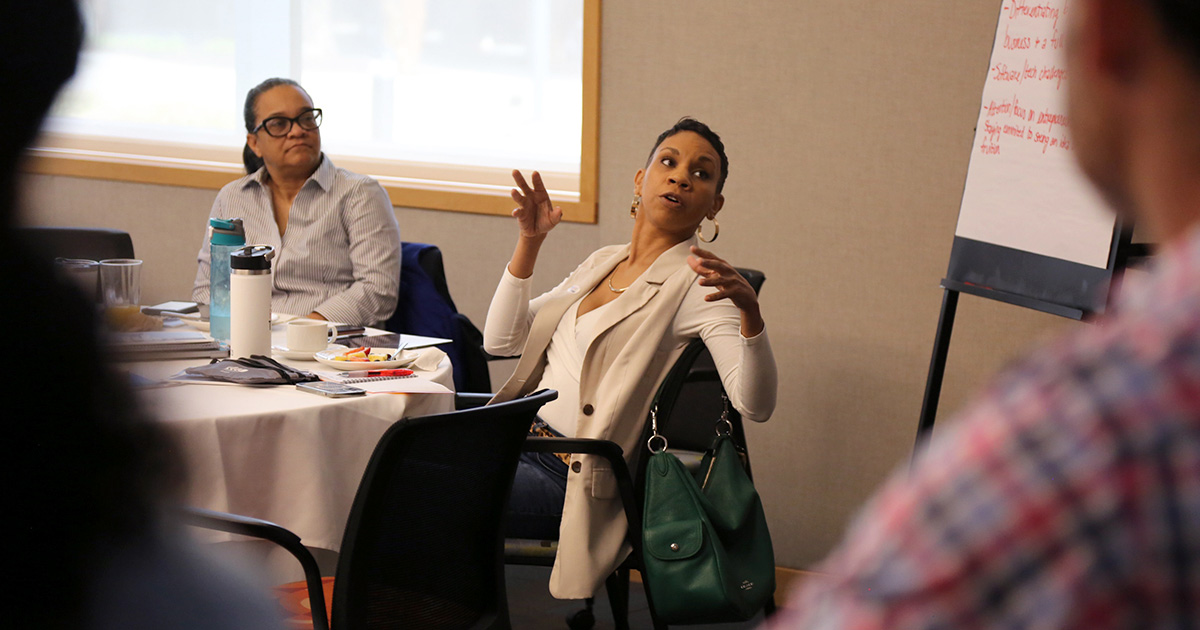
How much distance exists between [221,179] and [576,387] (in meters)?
2.38

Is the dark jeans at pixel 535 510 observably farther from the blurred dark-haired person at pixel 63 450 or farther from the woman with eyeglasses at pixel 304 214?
the blurred dark-haired person at pixel 63 450

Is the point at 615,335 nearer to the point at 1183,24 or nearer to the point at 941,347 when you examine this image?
the point at 941,347

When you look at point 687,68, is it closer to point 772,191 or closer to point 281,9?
point 772,191

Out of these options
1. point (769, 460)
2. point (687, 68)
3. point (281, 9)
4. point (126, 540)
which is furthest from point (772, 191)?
point (126, 540)

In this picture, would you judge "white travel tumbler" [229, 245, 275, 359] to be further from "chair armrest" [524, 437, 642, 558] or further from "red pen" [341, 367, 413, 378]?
"chair armrest" [524, 437, 642, 558]

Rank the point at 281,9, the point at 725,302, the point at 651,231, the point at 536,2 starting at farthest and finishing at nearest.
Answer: the point at 281,9
the point at 536,2
the point at 651,231
the point at 725,302

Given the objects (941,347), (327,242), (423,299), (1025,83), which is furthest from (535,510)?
(1025,83)

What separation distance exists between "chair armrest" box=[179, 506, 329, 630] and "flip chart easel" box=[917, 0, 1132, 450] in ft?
5.84

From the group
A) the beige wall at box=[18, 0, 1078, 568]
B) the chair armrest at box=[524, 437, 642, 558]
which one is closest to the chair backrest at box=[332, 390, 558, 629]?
the chair armrest at box=[524, 437, 642, 558]

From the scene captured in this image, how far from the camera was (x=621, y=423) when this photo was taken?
7.80 feet

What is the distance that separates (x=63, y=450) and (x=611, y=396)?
193cm

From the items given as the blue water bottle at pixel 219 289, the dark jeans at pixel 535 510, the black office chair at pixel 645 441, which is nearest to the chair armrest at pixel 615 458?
the black office chair at pixel 645 441

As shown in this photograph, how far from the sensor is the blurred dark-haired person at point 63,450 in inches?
17.8

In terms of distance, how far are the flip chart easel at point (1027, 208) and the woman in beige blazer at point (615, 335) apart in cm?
70
